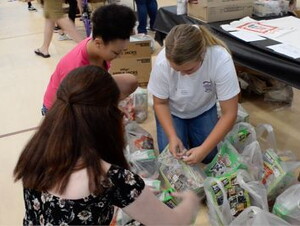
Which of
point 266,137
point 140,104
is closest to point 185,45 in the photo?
point 266,137

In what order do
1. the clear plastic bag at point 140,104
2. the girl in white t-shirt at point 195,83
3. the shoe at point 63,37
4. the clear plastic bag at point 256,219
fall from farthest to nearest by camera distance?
the shoe at point 63,37, the clear plastic bag at point 140,104, the girl in white t-shirt at point 195,83, the clear plastic bag at point 256,219

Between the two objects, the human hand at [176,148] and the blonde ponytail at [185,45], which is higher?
the blonde ponytail at [185,45]

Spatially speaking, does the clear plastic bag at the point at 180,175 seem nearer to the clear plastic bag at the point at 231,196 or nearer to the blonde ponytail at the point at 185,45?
the clear plastic bag at the point at 231,196

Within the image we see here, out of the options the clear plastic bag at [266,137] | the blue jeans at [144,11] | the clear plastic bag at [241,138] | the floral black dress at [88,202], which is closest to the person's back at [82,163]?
the floral black dress at [88,202]

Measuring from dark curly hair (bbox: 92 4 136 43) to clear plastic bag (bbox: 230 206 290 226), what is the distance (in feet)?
2.77

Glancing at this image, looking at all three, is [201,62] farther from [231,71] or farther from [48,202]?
[48,202]

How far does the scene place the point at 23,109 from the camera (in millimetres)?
2771

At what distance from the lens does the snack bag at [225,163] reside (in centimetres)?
162

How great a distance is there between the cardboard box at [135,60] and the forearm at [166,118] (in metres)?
1.06

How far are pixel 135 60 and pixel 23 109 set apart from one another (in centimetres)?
90

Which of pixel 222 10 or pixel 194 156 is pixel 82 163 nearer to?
pixel 194 156

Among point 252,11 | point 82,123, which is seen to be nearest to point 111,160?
point 82,123

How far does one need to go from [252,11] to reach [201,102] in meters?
0.84

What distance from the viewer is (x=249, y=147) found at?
1.72m
